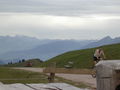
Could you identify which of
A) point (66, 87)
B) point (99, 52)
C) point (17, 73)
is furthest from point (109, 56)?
point (66, 87)

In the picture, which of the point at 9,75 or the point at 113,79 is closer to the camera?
the point at 113,79

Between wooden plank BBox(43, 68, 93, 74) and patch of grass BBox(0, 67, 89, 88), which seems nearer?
wooden plank BBox(43, 68, 93, 74)

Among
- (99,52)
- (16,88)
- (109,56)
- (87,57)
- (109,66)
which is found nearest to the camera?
(109,66)

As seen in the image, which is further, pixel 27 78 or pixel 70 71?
pixel 27 78

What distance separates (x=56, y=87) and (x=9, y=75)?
17384 mm

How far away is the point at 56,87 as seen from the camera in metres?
8.71

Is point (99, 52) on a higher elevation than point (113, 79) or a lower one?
higher

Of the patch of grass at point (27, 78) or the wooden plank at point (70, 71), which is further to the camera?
the patch of grass at point (27, 78)

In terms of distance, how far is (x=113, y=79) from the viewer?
6219 millimetres

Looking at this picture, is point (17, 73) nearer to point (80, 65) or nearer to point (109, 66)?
Result: point (80, 65)

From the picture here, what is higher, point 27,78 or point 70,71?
point 70,71

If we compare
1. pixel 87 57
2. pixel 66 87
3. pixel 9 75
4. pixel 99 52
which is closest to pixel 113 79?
pixel 66 87

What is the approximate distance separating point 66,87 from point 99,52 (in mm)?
6194

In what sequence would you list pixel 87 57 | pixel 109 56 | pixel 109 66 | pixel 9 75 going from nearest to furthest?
1. pixel 109 66
2. pixel 9 75
3. pixel 109 56
4. pixel 87 57
